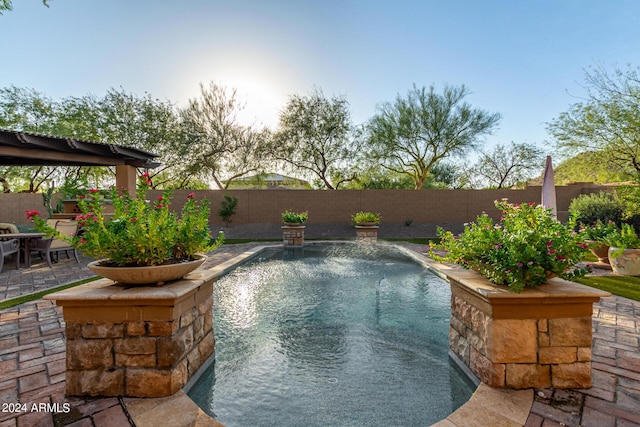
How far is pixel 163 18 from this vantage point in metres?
7.28

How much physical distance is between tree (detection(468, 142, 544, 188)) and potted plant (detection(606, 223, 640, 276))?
54.8ft

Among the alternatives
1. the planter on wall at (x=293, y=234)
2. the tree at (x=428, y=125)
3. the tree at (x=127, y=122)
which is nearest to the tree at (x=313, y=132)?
the tree at (x=428, y=125)

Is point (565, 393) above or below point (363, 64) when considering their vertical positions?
below

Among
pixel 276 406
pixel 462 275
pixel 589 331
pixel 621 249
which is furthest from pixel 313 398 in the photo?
pixel 621 249

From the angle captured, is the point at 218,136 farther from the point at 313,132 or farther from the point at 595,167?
the point at 595,167

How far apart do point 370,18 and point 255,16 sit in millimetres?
2853

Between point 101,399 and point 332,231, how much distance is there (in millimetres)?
11450

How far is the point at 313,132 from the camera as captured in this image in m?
16.0

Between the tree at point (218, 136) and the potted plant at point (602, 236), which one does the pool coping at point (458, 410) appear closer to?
the potted plant at point (602, 236)

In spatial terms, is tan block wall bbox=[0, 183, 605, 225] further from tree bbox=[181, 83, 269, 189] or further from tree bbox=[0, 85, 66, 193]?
tree bbox=[0, 85, 66, 193]

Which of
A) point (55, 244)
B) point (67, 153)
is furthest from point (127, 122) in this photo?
point (55, 244)

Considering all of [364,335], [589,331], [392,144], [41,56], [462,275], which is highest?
[41,56]

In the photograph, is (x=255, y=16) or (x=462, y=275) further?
(x=255, y=16)

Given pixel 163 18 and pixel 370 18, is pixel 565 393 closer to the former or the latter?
pixel 370 18
